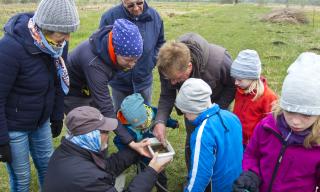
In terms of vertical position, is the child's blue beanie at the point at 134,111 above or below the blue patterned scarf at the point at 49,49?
below

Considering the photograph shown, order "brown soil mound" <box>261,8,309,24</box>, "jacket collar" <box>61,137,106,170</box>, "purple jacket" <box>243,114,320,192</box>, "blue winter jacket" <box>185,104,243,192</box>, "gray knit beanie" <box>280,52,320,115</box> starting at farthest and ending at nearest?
"brown soil mound" <box>261,8,309,24</box> < "blue winter jacket" <box>185,104,243,192</box> < "jacket collar" <box>61,137,106,170</box> < "purple jacket" <box>243,114,320,192</box> < "gray knit beanie" <box>280,52,320,115</box>

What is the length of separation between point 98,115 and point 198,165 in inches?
33.6

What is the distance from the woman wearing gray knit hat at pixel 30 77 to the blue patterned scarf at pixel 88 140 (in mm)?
737

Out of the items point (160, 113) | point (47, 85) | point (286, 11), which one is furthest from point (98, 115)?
point (286, 11)

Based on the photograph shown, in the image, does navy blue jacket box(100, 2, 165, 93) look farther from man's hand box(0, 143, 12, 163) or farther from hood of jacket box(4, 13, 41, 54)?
man's hand box(0, 143, 12, 163)

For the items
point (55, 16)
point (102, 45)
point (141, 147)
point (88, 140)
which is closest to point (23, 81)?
point (55, 16)

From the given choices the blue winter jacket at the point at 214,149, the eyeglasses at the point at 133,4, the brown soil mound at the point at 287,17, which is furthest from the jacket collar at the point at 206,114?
the brown soil mound at the point at 287,17

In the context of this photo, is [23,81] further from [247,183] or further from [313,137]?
[313,137]

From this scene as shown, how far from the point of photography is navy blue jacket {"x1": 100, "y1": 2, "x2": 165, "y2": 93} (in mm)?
4328

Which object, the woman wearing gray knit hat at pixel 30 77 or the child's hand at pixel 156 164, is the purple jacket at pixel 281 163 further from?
the woman wearing gray knit hat at pixel 30 77

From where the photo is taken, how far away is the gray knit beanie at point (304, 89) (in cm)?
230

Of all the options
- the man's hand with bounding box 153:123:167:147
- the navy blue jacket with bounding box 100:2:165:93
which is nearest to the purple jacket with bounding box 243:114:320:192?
the man's hand with bounding box 153:123:167:147

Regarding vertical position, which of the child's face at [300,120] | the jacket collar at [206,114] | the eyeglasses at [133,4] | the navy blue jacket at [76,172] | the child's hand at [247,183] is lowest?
the child's hand at [247,183]

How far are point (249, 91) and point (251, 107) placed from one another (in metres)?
0.17
